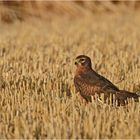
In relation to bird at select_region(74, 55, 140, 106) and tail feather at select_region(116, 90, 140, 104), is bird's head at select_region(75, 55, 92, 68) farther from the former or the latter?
tail feather at select_region(116, 90, 140, 104)

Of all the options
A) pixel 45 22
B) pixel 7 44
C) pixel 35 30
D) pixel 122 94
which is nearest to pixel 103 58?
pixel 7 44

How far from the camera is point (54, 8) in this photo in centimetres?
1620

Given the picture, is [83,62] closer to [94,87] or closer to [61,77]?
[94,87]

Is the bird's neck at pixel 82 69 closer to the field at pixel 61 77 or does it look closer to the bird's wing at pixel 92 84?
the bird's wing at pixel 92 84

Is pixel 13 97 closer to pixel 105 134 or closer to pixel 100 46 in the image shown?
pixel 105 134

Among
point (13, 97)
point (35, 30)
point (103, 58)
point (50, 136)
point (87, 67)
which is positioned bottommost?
point (50, 136)

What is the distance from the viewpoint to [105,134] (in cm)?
438

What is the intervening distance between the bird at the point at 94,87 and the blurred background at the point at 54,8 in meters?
9.08

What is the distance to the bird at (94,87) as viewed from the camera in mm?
5512

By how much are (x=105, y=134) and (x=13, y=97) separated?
1526 mm

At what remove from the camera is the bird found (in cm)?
551

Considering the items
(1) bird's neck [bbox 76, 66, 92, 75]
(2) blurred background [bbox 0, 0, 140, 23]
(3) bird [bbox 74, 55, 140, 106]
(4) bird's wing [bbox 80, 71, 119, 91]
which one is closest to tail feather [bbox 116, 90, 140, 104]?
(3) bird [bbox 74, 55, 140, 106]

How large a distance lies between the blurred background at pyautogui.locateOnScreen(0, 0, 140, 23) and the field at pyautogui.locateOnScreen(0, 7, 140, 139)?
91 centimetres

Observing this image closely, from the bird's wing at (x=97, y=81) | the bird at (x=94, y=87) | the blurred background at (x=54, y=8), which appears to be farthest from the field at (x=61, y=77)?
the blurred background at (x=54, y=8)
